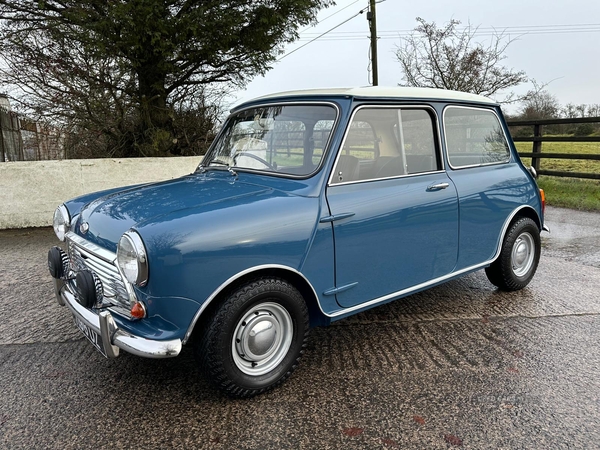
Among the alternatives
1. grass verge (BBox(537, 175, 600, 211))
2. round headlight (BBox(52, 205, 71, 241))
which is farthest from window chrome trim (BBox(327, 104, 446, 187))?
grass verge (BBox(537, 175, 600, 211))

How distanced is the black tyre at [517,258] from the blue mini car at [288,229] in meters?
0.02

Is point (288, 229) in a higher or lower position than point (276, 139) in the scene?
lower

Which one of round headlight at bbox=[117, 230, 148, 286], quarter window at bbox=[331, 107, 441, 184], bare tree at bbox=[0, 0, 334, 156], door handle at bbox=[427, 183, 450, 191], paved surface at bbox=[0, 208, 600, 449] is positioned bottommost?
paved surface at bbox=[0, 208, 600, 449]

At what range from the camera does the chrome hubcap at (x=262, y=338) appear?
2.64m

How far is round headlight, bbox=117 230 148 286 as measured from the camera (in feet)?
7.65

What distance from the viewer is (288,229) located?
107 inches

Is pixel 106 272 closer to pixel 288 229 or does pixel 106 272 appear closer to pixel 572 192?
pixel 288 229

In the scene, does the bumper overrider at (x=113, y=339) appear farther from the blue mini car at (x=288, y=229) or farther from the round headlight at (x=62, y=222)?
the round headlight at (x=62, y=222)

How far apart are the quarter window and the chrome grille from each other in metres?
1.40

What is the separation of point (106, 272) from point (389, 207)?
5.96 feet

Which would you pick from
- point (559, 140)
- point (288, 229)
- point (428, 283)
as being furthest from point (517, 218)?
point (559, 140)

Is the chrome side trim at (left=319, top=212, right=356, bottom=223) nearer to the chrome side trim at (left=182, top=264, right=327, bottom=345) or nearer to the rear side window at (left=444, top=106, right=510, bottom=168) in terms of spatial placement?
the chrome side trim at (left=182, top=264, right=327, bottom=345)

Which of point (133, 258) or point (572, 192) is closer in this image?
point (133, 258)

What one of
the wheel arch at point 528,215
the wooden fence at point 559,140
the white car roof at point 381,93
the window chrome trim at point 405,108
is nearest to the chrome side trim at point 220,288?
the window chrome trim at point 405,108
